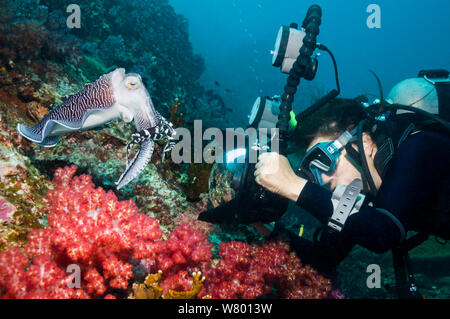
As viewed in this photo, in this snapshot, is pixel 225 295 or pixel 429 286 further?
pixel 429 286

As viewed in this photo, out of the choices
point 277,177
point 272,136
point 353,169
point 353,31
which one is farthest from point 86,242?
point 353,31

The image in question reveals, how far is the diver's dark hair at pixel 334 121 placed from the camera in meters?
2.91

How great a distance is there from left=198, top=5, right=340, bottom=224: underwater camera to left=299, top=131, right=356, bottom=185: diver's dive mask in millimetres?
369

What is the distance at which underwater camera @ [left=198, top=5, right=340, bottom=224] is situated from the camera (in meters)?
2.55

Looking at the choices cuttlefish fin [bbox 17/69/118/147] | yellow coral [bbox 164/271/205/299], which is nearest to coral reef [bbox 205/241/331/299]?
yellow coral [bbox 164/271/205/299]

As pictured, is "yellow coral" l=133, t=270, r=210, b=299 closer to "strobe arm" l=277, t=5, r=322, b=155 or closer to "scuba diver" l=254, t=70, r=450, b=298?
"scuba diver" l=254, t=70, r=450, b=298

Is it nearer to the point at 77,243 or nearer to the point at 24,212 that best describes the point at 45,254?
the point at 77,243

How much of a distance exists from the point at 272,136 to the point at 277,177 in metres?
0.63

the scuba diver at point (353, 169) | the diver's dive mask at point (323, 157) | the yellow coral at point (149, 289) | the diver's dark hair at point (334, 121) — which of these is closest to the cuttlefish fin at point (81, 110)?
the yellow coral at point (149, 289)

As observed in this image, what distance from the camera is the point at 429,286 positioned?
5684 mm

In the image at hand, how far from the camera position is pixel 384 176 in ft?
7.54
